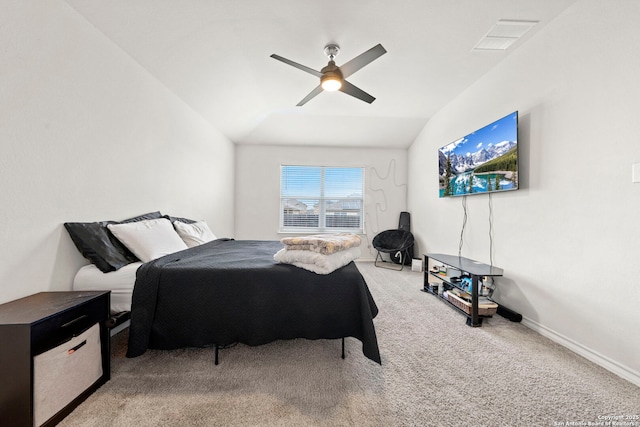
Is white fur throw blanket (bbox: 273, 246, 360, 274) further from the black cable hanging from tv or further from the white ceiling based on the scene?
the black cable hanging from tv

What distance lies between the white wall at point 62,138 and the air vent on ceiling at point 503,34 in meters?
3.20

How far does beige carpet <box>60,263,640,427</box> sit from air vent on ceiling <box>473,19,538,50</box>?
2.59 m

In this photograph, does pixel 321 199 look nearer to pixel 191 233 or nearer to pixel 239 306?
pixel 191 233

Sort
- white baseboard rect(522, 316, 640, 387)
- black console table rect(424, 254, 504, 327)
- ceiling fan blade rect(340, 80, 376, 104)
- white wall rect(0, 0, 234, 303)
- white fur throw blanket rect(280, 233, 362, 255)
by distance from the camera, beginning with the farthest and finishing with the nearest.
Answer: ceiling fan blade rect(340, 80, 376, 104) < black console table rect(424, 254, 504, 327) < white fur throw blanket rect(280, 233, 362, 255) < white baseboard rect(522, 316, 640, 387) < white wall rect(0, 0, 234, 303)

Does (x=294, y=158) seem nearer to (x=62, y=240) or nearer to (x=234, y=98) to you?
(x=234, y=98)

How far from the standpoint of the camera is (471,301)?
231 cm

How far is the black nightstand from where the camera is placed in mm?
1064

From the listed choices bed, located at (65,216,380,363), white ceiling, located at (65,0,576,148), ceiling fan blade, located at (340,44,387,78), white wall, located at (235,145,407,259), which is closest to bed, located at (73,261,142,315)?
bed, located at (65,216,380,363)

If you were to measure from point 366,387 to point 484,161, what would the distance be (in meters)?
2.53

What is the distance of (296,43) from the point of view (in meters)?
2.35

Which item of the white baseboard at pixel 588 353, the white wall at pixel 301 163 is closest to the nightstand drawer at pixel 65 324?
the white baseboard at pixel 588 353

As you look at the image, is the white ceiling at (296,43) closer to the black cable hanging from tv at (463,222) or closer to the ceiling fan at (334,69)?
the ceiling fan at (334,69)

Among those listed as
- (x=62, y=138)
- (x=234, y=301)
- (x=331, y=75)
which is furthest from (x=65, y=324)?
(x=331, y=75)

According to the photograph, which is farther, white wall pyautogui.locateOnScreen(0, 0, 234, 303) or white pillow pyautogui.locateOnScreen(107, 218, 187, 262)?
white pillow pyautogui.locateOnScreen(107, 218, 187, 262)
